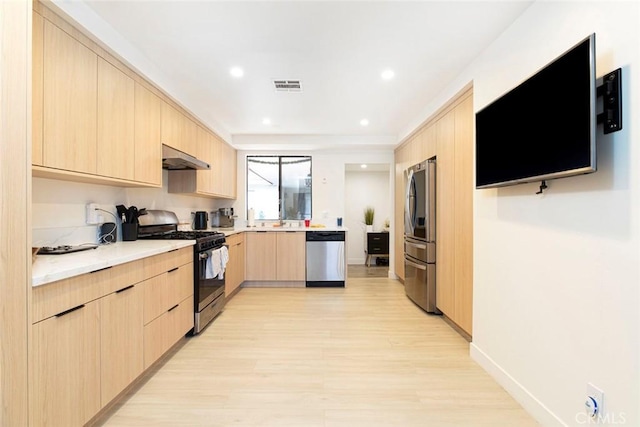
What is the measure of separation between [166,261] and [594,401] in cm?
268

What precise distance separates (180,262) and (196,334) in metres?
0.83

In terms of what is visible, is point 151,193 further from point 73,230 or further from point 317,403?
point 317,403

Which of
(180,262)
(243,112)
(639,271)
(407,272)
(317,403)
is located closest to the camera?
(639,271)

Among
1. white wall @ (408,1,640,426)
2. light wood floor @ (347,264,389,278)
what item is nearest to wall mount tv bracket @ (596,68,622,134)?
white wall @ (408,1,640,426)

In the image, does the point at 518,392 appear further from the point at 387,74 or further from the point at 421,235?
the point at 387,74

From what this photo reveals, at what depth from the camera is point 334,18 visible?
1878mm

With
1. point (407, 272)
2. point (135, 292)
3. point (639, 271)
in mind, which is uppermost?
point (639, 271)

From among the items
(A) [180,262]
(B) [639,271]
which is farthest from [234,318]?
(B) [639,271]

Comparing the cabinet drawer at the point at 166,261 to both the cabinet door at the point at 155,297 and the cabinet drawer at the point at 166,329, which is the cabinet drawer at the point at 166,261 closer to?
the cabinet door at the point at 155,297

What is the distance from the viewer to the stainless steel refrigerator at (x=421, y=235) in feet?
10.8

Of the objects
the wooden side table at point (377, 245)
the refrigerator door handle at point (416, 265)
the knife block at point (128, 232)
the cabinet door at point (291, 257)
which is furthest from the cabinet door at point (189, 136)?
the wooden side table at point (377, 245)

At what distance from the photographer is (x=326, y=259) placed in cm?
459

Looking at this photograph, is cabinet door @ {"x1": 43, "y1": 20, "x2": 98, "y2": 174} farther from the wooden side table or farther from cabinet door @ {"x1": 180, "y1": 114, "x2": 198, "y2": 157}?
the wooden side table

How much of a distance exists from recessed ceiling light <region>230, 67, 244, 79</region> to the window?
2.71m
